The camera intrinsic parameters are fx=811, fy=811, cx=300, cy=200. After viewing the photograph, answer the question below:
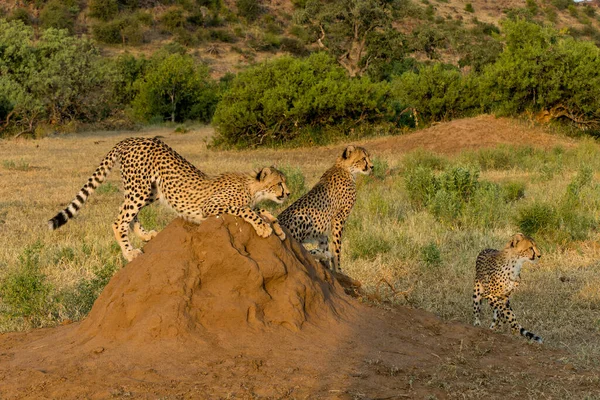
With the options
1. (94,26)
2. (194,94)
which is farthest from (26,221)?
(94,26)

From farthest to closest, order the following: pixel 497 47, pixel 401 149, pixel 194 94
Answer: pixel 497 47
pixel 194 94
pixel 401 149

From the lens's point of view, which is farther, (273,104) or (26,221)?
(273,104)

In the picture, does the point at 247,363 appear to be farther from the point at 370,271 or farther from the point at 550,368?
the point at 370,271

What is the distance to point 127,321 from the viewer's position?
5.06m

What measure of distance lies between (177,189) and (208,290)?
4.98 feet

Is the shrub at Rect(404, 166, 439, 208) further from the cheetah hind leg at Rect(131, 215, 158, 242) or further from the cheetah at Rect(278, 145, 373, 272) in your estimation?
the cheetah hind leg at Rect(131, 215, 158, 242)

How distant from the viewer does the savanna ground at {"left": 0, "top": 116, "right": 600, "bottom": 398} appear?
6.64 metres

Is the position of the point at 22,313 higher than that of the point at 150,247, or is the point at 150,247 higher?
the point at 150,247

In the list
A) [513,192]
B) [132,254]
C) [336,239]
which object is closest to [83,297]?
[132,254]

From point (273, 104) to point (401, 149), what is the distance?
3978 millimetres

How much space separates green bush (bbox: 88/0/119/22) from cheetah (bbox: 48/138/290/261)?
157 ft

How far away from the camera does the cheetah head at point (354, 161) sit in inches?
317

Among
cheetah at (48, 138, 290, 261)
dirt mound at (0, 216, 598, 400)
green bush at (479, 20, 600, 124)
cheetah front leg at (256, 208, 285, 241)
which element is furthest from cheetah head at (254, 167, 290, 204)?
green bush at (479, 20, 600, 124)

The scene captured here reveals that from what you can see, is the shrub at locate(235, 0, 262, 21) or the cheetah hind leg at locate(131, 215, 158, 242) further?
the shrub at locate(235, 0, 262, 21)
